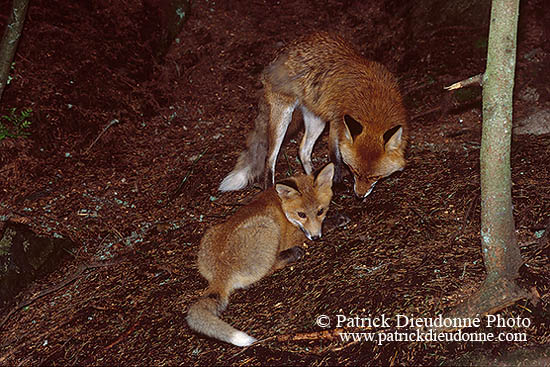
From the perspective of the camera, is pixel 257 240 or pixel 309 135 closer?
pixel 257 240

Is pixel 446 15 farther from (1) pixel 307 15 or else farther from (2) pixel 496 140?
(2) pixel 496 140

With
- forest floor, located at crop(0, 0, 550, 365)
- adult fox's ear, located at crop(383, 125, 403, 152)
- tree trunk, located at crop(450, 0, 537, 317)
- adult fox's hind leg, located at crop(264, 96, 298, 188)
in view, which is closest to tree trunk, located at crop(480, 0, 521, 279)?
tree trunk, located at crop(450, 0, 537, 317)

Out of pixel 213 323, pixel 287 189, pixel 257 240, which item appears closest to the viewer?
pixel 213 323

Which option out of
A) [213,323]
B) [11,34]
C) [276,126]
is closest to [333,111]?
[276,126]

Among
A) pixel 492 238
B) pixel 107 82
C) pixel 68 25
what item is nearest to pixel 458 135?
pixel 492 238

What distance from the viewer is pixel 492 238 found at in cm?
325

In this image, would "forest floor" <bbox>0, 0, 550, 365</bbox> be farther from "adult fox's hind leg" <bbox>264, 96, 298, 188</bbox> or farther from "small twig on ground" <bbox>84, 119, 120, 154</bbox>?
"adult fox's hind leg" <bbox>264, 96, 298, 188</bbox>

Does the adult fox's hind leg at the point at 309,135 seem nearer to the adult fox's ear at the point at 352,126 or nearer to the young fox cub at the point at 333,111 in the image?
the young fox cub at the point at 333,111

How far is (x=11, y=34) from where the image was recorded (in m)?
5.38

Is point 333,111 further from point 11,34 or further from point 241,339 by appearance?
point 11,34

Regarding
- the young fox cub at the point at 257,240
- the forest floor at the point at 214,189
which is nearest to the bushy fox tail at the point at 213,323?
the young fox cub at the point at 257,240

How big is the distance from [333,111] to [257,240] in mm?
2188

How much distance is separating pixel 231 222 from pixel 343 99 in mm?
2194

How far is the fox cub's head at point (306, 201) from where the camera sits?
185 inches
